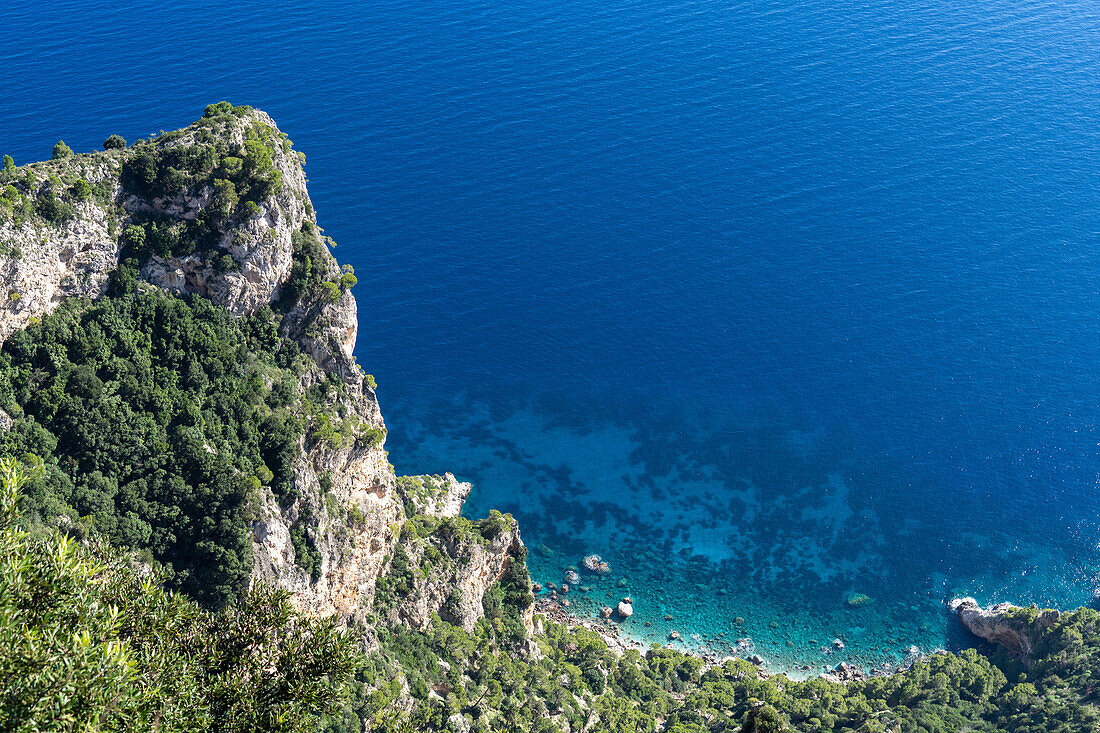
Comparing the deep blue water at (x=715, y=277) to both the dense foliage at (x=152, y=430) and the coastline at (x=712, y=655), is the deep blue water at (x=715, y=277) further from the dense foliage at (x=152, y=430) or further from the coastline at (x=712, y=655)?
the dense foliage at (x=152, y=430)

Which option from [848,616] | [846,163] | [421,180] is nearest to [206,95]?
[421,180]

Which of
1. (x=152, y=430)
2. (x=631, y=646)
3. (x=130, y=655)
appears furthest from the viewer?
(x=631, y=646)

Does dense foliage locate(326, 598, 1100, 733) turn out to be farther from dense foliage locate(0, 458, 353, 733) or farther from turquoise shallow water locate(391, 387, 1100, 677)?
dense foliage locate(0, 458, 353, 733)

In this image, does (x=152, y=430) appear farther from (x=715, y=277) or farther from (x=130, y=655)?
(x=715, y=277)

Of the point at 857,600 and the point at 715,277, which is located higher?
the point at 715,277

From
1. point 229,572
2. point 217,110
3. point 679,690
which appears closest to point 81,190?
point 217,110

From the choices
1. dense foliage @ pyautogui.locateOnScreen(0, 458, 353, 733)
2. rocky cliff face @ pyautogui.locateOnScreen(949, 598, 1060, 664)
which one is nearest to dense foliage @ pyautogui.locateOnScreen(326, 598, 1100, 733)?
rocky cliff face @ pyautogui.locateOnScreen(949, 598, 1060, 664)

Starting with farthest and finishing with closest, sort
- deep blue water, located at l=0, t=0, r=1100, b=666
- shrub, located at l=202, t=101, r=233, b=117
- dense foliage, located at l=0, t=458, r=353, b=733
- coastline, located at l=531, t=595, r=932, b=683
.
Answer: deep blue water, located at l=0, t=0, r=1100, b=666 < coastline, located at l=531, t=595, r=932, b=683 < shrub, located at l=202, t=101, r=233, b=117 < dense foliage, located at l=0, t=458, r=353, b=733
